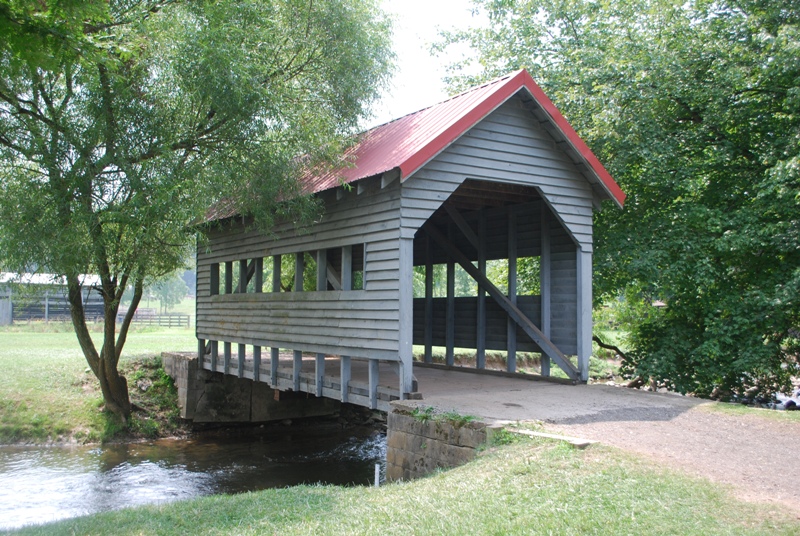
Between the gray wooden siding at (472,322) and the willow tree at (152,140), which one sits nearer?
the willow tree at (152,140)

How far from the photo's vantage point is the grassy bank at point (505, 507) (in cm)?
495

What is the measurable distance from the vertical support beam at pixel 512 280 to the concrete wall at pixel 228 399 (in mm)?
6547

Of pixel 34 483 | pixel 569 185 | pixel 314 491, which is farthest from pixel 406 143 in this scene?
pixel 34 483

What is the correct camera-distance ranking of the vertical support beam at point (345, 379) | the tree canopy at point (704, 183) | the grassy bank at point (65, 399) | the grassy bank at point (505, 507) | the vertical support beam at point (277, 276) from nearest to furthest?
the grassy bank at point (505, 507) → the vertical support beam at point (345, 379) → the tree canopy at point (704, 183) → the vertical support beam at point (277, 276) → the grassy bank at point (65, 399)

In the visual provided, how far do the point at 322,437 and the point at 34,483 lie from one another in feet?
24.0

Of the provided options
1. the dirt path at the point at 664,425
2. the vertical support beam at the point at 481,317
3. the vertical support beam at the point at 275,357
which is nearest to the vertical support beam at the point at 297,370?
the vertical support beam at the point at 275,357

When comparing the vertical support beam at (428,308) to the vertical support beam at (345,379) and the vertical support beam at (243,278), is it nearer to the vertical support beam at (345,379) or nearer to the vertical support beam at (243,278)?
the vertical support beam at (243,278)

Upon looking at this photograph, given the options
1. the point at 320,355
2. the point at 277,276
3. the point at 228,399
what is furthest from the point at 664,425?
the point at 228,399

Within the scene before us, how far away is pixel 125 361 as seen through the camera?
19.1m

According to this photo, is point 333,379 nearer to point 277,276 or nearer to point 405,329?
point 405,329

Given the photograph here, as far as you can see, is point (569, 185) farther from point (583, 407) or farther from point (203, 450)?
point (203, 450)

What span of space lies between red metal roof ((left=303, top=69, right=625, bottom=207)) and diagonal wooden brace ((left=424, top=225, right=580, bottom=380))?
2742mm

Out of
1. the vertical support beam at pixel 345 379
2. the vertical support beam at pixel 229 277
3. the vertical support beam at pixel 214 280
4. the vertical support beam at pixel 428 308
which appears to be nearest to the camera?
the vertical support beam at pixel 345 379

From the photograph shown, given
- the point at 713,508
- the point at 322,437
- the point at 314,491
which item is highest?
the point at 713,508
